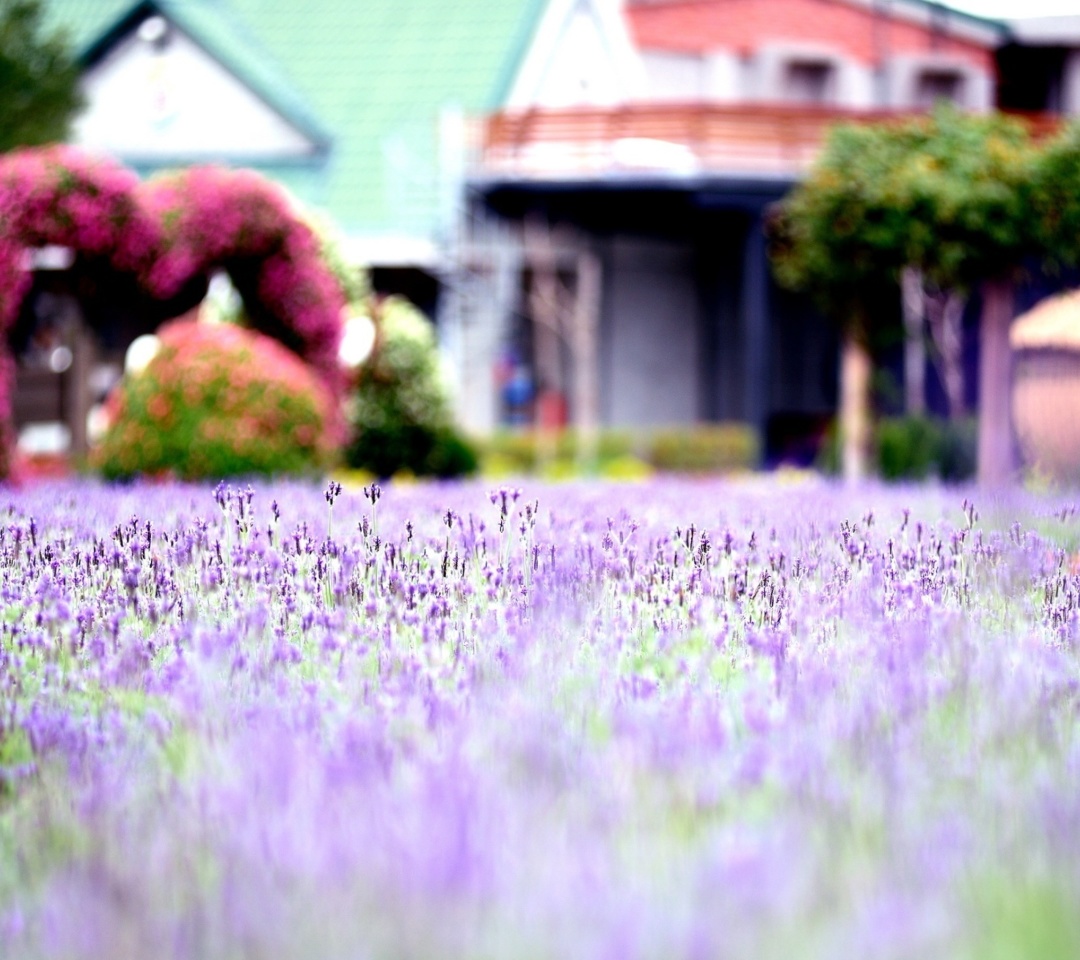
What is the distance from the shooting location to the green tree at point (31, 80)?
18984mm

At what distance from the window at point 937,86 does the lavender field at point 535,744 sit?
2296cm

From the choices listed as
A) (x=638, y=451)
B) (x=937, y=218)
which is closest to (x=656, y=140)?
(x=638, y=451)

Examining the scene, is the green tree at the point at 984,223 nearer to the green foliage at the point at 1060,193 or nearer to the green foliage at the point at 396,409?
the green foliage at the point at 1060,193

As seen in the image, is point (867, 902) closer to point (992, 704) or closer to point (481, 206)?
point (992, 704)

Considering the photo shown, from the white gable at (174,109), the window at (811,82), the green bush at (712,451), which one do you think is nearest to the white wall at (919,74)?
the window at (811,82)

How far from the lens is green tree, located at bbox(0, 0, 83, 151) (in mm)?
18984

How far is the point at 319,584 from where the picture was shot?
14.7 ft

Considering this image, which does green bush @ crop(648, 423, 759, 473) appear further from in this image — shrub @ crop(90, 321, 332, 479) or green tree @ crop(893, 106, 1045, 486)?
shrub @ crop(90, 321, 332, 479)

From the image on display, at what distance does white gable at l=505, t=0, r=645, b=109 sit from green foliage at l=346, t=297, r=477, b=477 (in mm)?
8146

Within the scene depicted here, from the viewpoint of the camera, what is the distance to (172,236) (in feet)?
46.8

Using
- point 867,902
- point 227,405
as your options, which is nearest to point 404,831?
point 867,902

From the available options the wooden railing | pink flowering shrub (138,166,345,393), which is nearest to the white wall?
the wooden railing

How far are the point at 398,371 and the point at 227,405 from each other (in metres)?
5.80

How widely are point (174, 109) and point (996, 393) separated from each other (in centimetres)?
1631
